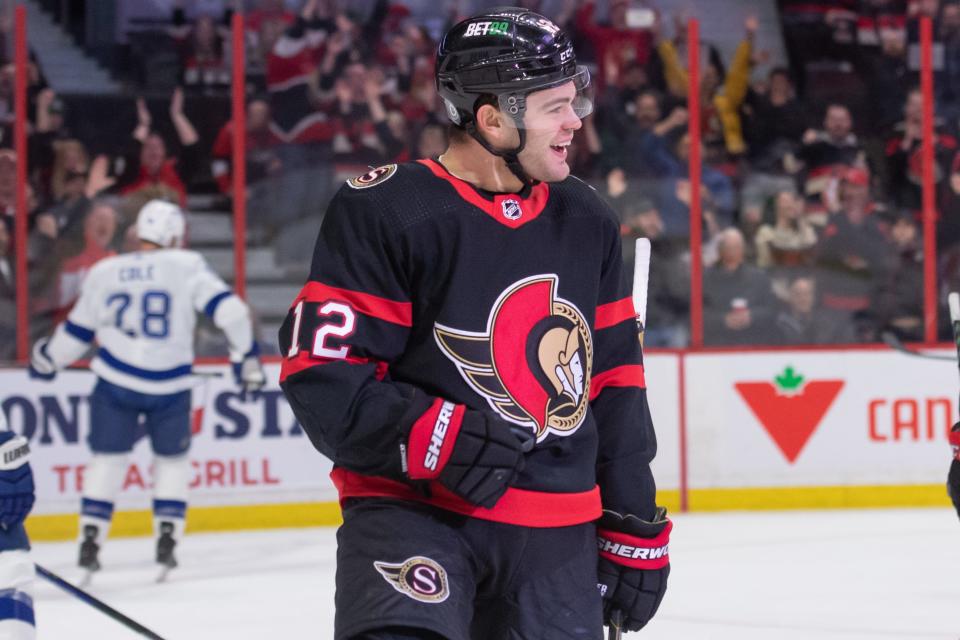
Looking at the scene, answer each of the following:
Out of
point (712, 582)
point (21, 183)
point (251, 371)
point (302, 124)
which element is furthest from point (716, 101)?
point (21, 183)

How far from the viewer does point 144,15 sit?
280 inches

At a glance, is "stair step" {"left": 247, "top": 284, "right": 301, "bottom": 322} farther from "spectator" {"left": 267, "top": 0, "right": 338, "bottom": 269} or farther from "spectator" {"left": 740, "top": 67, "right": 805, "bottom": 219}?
"spectator" {"left": 740, "top": 67, "right": 805, "bottom": 219}

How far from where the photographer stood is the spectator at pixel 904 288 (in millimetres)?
6641

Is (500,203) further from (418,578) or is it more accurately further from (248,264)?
(248,264)

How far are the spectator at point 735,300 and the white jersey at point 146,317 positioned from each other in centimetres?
213

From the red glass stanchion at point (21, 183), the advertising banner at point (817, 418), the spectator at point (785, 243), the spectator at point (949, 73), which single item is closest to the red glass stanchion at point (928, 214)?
the spectator at point (949, 73)

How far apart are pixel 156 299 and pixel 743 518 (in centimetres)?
249

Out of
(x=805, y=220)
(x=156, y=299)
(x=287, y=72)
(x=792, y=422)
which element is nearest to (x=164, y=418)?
(x=156, y=299)

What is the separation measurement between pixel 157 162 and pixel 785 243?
270 centimetres

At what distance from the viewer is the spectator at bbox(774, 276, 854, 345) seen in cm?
662

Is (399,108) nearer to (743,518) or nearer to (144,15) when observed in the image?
(144,15)

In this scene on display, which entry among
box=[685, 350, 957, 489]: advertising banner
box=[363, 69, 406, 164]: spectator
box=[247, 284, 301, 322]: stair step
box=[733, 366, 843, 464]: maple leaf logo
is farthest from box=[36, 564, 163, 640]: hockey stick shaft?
box=[363, 69, 406, 164]: spectator

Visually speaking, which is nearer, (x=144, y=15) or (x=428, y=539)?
(x=428, y=539)

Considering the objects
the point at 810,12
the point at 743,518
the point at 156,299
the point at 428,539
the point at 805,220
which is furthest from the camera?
the point at 810,12
